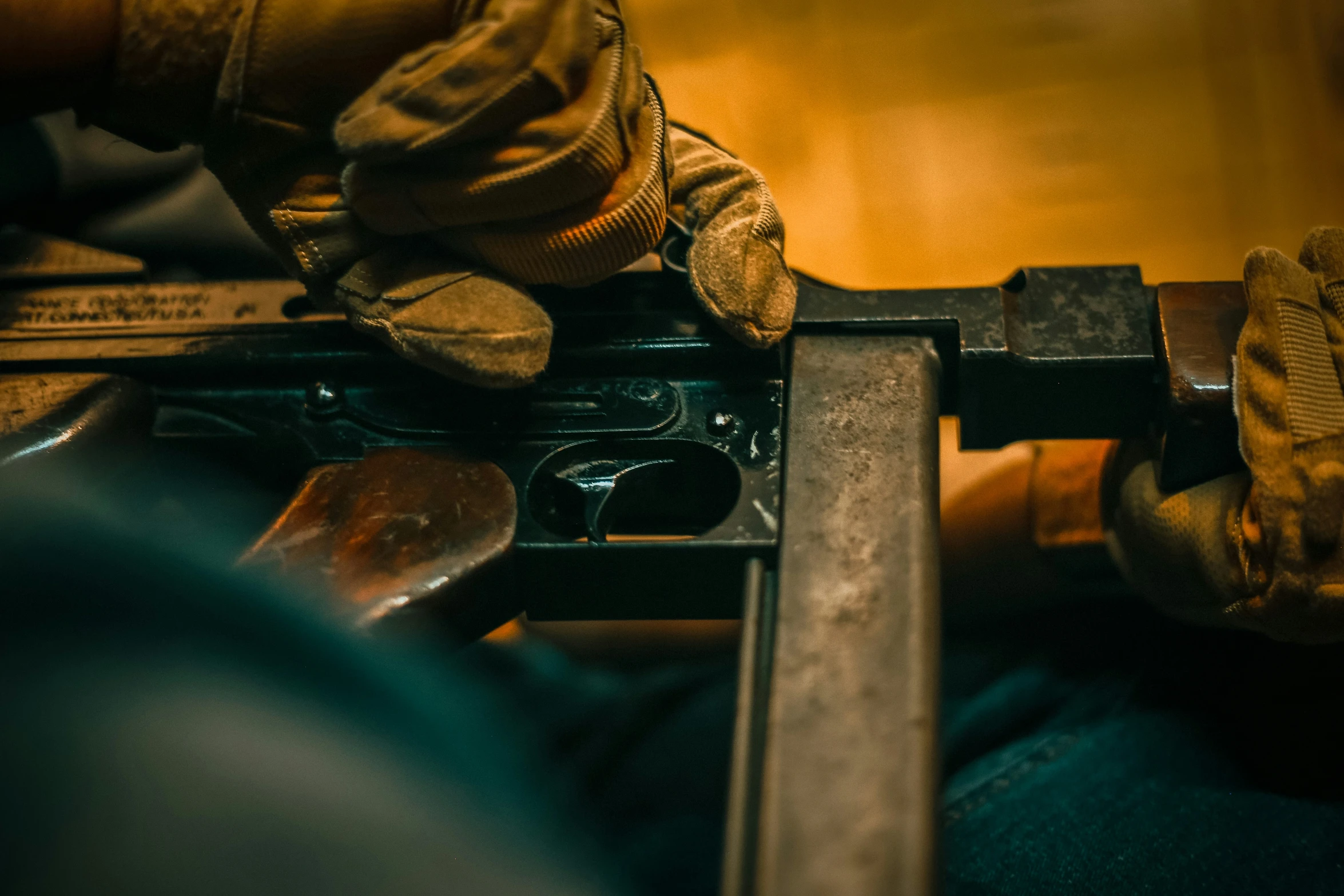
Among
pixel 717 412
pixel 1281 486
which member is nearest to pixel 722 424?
pixel 717 412

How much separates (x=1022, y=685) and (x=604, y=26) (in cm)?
58

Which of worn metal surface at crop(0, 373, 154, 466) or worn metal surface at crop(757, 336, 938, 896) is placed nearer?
worn metal surface at crop(757, 336, 938, 896)

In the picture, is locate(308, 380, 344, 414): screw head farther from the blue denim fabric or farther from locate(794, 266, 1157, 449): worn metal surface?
the blue denim fabric

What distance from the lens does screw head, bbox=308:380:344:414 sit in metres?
0.63

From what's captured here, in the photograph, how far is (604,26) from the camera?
0.52 metres

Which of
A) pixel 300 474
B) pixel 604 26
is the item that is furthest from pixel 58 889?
pixel 604 26

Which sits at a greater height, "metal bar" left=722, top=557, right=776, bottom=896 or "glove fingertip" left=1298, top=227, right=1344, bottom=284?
"glove fingertip" left=1298, top=227, right=1344, bottom=284

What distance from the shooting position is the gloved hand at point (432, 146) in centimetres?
48

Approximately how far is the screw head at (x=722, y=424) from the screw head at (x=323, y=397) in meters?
0.23

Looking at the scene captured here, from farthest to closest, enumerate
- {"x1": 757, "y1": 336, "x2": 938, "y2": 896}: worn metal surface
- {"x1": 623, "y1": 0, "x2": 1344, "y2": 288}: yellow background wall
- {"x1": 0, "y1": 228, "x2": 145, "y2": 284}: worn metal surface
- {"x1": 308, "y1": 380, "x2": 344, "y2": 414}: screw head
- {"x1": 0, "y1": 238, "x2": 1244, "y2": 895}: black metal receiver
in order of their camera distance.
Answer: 1. {"x1": 623, "y1": 0, "x2": 1344, "y2": 288}: yellow background wall
2. {"x1": 0, "y1": 228, "x2": 145, "y2": 284}: worn metal surface
3. {"x1": 308, "y1": 380, "x2": 344, "y2": 414}: screw head
4. {"x1": 0, "y1": 238, "x2": 1244, "y2": 895}: black metal receiver
5. {"x1": 757, "y1": 336, "x2": 938, "y2": 896}: worn metal surface

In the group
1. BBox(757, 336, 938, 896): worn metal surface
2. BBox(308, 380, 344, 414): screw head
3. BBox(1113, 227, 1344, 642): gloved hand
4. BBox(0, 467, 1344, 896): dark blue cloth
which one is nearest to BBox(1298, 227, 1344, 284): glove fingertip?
BBox(1113, 227, 1344, 642): gloved hand

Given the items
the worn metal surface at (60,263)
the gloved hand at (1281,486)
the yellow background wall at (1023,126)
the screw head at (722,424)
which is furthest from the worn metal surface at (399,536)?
the yellow background wall at (1023,126)

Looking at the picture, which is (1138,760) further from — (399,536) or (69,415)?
(69,415)

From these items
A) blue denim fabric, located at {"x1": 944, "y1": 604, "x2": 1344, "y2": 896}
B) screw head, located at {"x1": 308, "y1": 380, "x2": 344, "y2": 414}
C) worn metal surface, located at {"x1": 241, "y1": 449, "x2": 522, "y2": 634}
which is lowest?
blue denim fabric, located at {"x1": 944, "y1": 604, "x2": 1344, "y2": 896}
